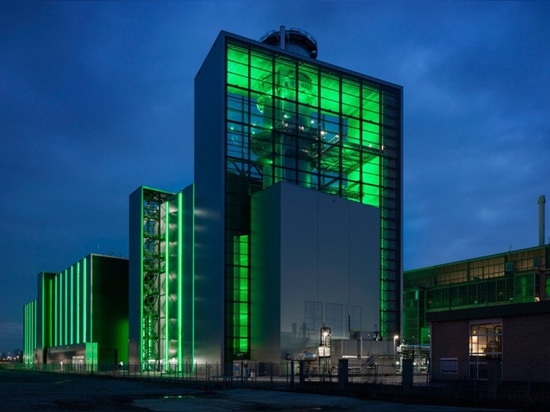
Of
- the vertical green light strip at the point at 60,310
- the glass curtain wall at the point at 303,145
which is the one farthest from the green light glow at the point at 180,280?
the vertical green light strip at the point at 60,310

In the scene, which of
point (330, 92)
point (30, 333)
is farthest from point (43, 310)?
point (330, 92)

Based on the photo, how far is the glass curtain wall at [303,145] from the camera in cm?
6788

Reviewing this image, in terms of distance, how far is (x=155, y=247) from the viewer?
276ft

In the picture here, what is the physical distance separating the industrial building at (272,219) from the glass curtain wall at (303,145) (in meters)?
0.15

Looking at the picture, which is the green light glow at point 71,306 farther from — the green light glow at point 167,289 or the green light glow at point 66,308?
the green light glow at point 167,289

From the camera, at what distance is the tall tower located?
213 ft

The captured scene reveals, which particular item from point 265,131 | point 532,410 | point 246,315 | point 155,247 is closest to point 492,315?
point 532,410

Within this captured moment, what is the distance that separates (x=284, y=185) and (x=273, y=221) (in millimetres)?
3915

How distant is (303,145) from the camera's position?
74125mm

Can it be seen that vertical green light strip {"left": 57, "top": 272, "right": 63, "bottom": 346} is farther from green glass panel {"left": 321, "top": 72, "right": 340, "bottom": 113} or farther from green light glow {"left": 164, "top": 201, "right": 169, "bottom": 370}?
green glass panel {"left": 321, "top": 72, "right": 340, "bottom": 113}

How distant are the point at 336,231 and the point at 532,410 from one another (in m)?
Result: 43.6

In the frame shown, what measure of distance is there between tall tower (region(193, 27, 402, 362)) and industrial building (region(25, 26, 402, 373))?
15 centimetres

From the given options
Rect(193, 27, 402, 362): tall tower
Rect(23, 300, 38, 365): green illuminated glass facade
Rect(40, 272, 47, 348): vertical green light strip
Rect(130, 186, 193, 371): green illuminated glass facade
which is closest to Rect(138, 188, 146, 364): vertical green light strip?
Rect(130, 186, 193, 371): green illuminated glass facade

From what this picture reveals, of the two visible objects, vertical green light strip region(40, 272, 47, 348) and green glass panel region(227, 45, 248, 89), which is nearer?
green glass panel region(227, 45, 248, 89)
